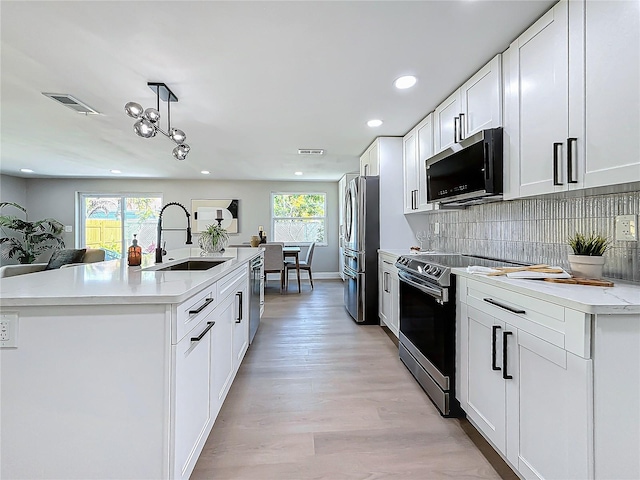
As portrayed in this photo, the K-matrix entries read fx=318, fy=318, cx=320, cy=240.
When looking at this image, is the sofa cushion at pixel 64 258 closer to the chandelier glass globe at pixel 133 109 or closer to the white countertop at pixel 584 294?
the chandelier glass globe at pixel 133 109

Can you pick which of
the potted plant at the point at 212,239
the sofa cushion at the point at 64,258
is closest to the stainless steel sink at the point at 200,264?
the potted plant at the point at 212,239

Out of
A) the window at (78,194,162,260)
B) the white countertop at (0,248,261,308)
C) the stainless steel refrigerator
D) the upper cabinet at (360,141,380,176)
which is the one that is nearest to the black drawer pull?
the white countertop at (0,248,261,308)

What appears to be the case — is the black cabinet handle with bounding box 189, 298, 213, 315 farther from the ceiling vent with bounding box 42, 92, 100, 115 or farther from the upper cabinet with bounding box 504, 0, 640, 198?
the ceiling vent with bounding box 42, 92, 100, 115

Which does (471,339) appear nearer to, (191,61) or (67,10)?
(191,61)

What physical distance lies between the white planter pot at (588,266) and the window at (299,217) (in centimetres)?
603

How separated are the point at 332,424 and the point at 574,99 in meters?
2.07

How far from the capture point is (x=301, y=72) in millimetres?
2242

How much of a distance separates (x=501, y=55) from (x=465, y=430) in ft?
7.41

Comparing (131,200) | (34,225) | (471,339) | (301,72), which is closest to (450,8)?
(301,72)

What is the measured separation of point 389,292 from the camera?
335 cm

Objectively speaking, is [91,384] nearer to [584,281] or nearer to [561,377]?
[561,377]

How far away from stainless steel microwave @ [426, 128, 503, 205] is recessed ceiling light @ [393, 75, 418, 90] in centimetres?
58

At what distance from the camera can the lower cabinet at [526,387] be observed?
3.49ft

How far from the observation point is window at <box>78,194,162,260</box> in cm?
701
